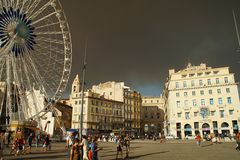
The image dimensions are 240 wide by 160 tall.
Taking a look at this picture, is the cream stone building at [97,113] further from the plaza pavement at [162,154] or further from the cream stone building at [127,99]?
the plaza pavement at [162,154]

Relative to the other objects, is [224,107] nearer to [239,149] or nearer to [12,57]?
[239,149]

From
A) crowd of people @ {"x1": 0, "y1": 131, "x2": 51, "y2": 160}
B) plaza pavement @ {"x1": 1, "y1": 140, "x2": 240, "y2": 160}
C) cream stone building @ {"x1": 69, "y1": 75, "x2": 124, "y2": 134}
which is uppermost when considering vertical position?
Result: cream stone building @ {"x1": 69, "y1": 75, "x2": 124, "y2": 134}

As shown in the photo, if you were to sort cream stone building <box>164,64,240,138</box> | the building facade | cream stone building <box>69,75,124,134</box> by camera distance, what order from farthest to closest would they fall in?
the building facade < cream stone building <box>69,75,124,134</box> < cream stone building <box>164,64,240,138</box>

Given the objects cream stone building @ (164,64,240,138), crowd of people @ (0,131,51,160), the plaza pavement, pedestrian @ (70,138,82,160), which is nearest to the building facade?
cream stone building @ (164,64,240,138)

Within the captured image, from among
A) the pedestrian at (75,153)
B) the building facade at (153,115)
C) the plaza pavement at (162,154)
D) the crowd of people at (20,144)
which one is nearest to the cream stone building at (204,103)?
the plaza pavement at (162,154)

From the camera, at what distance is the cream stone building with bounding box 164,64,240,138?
229 feet

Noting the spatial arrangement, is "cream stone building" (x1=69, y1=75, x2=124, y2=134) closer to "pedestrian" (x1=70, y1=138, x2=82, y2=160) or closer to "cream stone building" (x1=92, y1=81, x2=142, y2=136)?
"cream stone building" (x1=92, y1=81, x2=142, y2=136)

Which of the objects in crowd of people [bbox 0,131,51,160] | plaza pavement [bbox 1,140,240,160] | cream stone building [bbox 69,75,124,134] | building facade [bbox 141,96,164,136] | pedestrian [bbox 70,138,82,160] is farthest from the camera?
building facade [bbox 141,96,164,136]

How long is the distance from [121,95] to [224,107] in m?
42.9

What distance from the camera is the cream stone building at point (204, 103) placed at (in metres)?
69.9

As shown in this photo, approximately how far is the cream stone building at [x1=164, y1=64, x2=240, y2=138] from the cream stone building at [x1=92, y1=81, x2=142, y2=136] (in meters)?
27.5

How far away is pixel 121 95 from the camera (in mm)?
101000

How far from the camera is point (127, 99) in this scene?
339 ft

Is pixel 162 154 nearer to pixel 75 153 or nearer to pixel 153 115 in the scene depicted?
pixel 75 153
